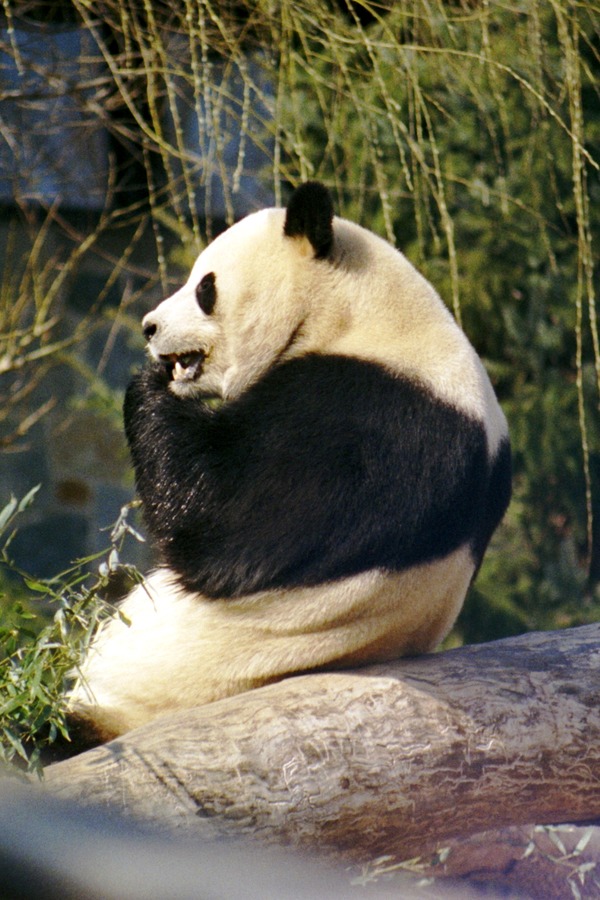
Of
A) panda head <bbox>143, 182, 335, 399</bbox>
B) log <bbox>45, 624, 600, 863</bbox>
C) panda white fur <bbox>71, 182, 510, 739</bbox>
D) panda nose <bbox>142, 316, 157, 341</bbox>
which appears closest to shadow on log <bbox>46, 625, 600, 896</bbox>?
log <bbox>45, 624, 600, 863</bbox>

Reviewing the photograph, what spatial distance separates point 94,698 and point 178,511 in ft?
1.26

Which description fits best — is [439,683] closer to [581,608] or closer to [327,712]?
[327,712]

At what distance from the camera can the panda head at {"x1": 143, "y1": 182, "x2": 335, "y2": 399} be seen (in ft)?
6.93

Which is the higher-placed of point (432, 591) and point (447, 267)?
point (432, 591)

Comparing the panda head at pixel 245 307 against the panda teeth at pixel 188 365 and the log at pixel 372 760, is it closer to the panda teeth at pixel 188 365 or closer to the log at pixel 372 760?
the panda teeth at pixel 188 365

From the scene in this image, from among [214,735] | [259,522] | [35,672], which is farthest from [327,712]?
[35,672]

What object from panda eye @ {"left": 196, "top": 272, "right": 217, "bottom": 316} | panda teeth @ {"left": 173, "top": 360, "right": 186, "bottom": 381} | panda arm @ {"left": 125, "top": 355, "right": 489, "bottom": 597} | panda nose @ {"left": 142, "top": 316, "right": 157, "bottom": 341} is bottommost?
panda arm @ {"left": 125, "top": 355, "right": 489, "bottom": 597}

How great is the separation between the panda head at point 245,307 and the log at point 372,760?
0.66m

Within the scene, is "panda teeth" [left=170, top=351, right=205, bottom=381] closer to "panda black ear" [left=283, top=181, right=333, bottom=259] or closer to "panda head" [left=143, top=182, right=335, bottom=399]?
"panda head" [left=143, top=182, right=335, bottom=399]

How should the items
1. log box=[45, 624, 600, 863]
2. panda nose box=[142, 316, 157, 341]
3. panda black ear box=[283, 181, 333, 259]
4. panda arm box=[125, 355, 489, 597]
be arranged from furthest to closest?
1. panda nose box=[142, 316, 157, 341]
2. panda black ear box=[283, 181, 333, 259]
3. panda arm box=[125, 355, 489, 597]
4. log box=[45, 624, 600, 863]

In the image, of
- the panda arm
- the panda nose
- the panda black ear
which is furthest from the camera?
the panda nose

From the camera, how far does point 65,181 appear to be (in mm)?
4277

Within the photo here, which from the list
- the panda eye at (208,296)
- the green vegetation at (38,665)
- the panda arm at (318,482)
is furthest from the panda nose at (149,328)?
the green vegetation at (38,665)

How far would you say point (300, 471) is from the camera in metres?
1.88
